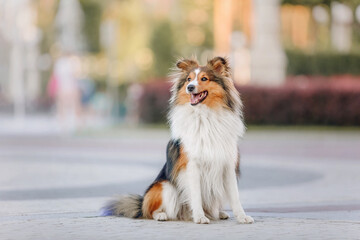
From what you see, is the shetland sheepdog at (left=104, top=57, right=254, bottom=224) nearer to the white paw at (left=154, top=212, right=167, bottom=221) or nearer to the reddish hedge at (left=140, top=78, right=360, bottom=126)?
the white paw at (left=154, top=212, right=167, bottom=221)

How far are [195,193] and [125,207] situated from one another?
849 millimetres

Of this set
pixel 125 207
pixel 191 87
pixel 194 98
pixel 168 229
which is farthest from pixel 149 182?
pixel 168 229

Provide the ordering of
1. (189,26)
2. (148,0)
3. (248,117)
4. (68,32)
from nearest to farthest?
(248,117) < (68,32) < (189,26) < (148,0)

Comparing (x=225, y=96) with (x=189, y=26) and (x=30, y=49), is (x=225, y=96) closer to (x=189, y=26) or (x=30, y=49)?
(x=189, y=26)

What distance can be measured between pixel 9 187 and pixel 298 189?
4268 mm

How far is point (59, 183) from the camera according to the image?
14.0 m

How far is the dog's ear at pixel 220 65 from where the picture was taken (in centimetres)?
909

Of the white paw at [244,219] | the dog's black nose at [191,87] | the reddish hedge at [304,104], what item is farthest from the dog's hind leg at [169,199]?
the reddish hedge at [304,104]

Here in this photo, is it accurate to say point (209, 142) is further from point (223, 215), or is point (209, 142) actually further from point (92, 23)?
point (92, 23)

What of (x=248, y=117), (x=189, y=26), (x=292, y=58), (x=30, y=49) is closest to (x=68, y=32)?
(x=189, y=26)

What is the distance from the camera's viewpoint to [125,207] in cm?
938

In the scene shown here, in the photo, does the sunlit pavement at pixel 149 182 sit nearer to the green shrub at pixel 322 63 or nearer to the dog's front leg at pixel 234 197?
the dog's front leg at pixel 234 197

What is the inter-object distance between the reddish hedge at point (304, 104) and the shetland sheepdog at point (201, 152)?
1960 centimetres

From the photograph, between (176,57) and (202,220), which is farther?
(176,57)
